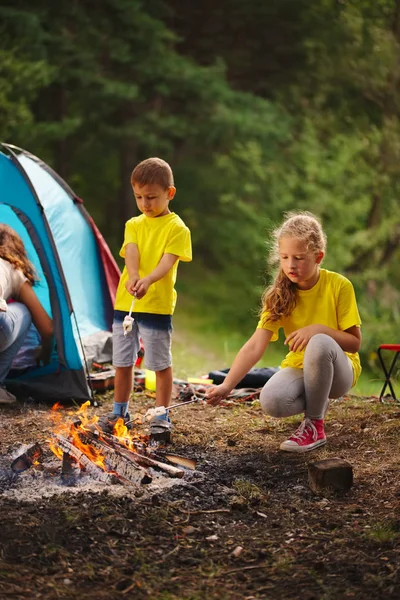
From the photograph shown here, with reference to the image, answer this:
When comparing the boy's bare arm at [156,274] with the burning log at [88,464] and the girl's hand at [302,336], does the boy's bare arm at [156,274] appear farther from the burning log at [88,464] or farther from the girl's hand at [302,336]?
the burning log at [88,464]

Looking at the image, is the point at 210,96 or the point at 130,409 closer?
the point at 130,409

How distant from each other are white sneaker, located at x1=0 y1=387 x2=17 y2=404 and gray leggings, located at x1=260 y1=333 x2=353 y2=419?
81.2 inches

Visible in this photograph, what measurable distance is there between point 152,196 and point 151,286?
0.52m

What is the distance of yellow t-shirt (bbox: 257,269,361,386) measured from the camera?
431 cm

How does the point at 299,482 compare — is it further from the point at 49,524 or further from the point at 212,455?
the point at 49,524

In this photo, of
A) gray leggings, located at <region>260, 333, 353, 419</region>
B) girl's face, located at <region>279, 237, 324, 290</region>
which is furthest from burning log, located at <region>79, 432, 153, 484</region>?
girl's face, located at <region>279, 237, 324, 290</region>

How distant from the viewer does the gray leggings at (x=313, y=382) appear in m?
4.16

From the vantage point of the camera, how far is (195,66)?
48.9ft

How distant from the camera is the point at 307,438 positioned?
4.36 meters

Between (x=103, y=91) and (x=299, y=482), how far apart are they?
1107cm

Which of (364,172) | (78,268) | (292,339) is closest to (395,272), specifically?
(364,172)

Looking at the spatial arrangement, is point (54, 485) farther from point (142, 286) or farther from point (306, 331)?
point (306, 331)

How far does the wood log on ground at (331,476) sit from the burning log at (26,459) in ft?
4.57

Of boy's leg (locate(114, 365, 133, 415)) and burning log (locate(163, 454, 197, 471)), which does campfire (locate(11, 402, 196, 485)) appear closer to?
burning log (locate(163, 454, 197, 471))
